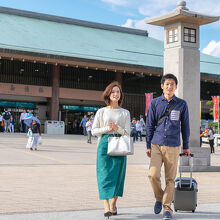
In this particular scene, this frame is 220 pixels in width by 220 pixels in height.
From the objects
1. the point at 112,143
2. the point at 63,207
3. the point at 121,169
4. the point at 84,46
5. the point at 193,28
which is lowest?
the point at 63,207

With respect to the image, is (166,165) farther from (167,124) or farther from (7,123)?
(7,123)

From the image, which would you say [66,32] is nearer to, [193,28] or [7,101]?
[7,101]

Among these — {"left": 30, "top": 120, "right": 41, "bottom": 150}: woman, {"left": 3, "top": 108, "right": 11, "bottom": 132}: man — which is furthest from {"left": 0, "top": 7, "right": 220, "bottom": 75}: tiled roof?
{"left": 30, "top": 120, "right": 41, "bottom": 150}: woman

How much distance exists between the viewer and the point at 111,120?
503cm

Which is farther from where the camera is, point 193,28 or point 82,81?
point 82,81

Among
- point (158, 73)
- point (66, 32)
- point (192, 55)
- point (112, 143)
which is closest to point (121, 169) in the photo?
point (112, 143)

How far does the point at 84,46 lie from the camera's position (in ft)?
104

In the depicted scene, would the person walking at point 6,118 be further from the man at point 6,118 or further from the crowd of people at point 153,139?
the crowd of people at point 153,139

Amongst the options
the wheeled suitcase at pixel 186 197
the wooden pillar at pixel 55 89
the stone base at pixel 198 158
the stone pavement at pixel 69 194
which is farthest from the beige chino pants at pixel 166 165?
the wooden pillar at pixel 55 89

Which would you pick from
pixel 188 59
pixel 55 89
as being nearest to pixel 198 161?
pixel 188 59

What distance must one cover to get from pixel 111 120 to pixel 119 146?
37 centimetres

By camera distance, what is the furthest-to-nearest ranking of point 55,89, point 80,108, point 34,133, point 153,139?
point 80,108 → point 55,89 → point 34,133 → point 153,139

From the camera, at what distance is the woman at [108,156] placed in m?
4.86

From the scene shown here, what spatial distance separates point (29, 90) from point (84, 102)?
16.6 feet
